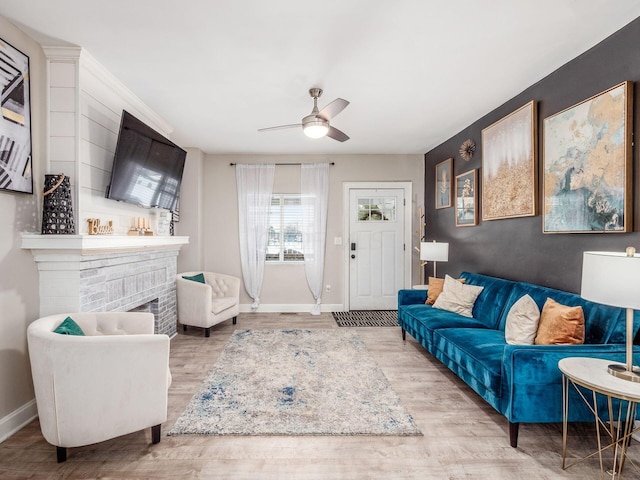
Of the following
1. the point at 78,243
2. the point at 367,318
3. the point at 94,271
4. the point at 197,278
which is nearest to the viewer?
the point at 78,243

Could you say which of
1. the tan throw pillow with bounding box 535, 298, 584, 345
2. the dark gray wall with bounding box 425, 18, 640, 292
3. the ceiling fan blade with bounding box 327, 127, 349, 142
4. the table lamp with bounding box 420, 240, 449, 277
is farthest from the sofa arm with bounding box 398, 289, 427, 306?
the ceiling fan blade with bounding box 327, 127, 349, 142

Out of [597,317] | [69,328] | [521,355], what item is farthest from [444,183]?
[69,328]

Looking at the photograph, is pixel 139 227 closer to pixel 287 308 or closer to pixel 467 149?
pixel 287 308

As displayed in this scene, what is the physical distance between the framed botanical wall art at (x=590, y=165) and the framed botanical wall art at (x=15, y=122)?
383 cm

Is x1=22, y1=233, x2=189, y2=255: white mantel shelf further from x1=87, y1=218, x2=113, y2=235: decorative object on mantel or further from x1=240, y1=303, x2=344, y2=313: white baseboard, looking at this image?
x1=240, y1=303, x2=344, y2=313: white baseboard

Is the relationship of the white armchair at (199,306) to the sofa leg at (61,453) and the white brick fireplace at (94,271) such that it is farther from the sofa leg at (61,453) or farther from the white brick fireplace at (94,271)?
the sofa leg at (61,453)

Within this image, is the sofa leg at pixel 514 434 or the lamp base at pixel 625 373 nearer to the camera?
the lamp base at pixel 625 373

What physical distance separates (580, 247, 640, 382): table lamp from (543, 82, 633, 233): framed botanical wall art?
696 mm

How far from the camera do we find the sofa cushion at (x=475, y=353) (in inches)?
87.4

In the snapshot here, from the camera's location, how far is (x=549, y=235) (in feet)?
9.27

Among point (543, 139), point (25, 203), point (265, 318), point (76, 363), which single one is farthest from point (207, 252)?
point (543, 139)

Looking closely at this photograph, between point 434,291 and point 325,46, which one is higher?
point 325,46

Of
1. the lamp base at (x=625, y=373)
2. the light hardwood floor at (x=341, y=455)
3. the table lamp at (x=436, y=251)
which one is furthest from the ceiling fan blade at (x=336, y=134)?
the lamp base at (x=625, y=373)

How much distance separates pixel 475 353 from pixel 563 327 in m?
0.57
